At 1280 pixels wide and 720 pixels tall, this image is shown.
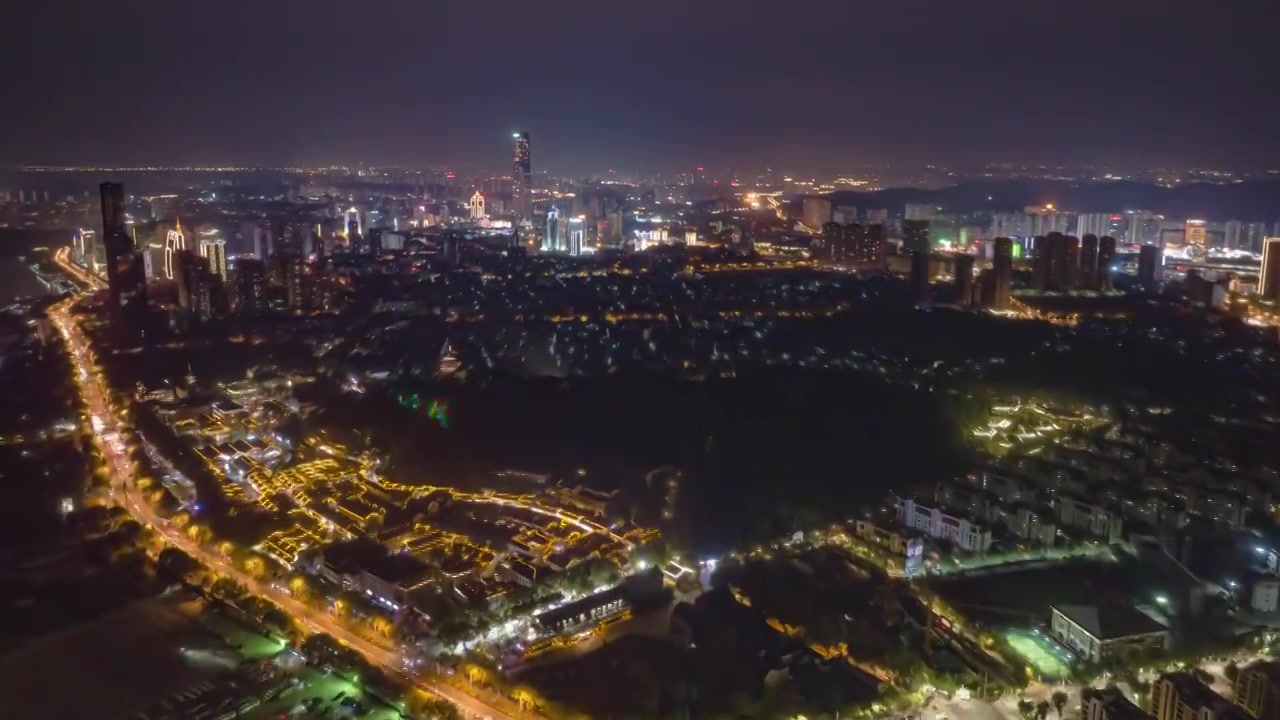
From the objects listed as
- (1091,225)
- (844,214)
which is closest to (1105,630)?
(1091,225)

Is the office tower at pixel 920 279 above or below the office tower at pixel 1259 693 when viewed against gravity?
above

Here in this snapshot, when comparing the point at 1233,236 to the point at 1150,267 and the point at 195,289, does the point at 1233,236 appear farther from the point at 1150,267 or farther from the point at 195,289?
the point at 195,289

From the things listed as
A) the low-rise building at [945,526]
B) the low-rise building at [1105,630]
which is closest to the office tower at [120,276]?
the low-rise building at [945,526]

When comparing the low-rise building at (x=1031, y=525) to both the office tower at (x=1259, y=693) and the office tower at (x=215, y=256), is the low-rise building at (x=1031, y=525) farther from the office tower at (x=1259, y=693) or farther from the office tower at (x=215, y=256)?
the office tower at (x=215, y=256)

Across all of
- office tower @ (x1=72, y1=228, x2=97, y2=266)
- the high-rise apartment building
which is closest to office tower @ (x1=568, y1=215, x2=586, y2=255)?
the high-rise apartment building

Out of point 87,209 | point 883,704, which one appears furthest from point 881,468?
point 87,209

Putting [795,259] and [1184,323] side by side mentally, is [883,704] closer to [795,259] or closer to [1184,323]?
[1184,323]

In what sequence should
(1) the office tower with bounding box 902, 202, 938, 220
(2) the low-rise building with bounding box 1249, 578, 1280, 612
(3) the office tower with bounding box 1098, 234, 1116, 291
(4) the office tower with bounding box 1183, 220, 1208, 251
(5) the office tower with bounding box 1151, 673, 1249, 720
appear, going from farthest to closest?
(1) the office tower with bounding box 902, 202, 938, 220 → (4) the office tower with bounding box 1183, 220, 1208, 251 → (3) the office tower with bounding box 1098, 234, 1116, 291 → (2) the low-rise building with bounding box 1249, 578, 1280, 612 → (5) the office tower with bounding box 1151, 673, 1249, 720

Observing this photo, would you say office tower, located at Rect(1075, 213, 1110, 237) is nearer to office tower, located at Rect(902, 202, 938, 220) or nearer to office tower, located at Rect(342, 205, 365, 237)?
office tower, located at Rect(902, 202, 938, 220)
